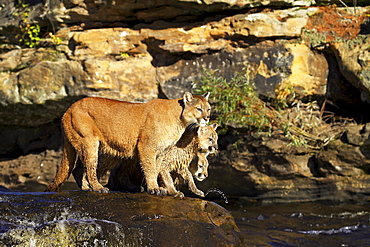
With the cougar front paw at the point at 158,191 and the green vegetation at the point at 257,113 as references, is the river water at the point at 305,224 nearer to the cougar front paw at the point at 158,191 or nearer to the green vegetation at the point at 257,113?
the green vegetation at the point at 257,113

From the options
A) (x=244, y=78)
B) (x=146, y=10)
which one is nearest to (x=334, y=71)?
(x=244, y=78)

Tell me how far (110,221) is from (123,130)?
6.65 ft

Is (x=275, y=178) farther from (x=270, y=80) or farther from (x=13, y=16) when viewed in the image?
(x=13, y=16)

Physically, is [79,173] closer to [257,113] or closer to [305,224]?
[305,224]

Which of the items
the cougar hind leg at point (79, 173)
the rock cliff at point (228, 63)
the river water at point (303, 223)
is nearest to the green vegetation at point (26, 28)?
the rock cliff at point (228, 63)

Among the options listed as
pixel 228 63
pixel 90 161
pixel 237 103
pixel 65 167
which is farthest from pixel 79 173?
pixel 228 63

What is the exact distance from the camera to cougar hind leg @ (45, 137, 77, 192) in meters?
7.01

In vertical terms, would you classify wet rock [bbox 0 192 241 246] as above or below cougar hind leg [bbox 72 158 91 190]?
above

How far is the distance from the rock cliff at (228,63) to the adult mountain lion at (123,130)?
4.87m

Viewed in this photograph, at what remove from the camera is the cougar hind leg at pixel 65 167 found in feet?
23.0

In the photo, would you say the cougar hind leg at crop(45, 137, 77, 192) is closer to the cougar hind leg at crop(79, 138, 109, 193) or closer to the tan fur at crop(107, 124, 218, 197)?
the cougar hind leg at crop(79, 138, 109, 193)

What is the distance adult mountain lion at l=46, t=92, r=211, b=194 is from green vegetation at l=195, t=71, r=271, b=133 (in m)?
4.37

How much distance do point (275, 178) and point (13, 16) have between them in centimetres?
845

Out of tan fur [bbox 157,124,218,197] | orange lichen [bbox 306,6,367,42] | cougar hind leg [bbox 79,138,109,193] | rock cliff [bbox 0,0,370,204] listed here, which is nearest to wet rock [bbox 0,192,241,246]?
cougar hind leg [bbox 79,138,109,193]
